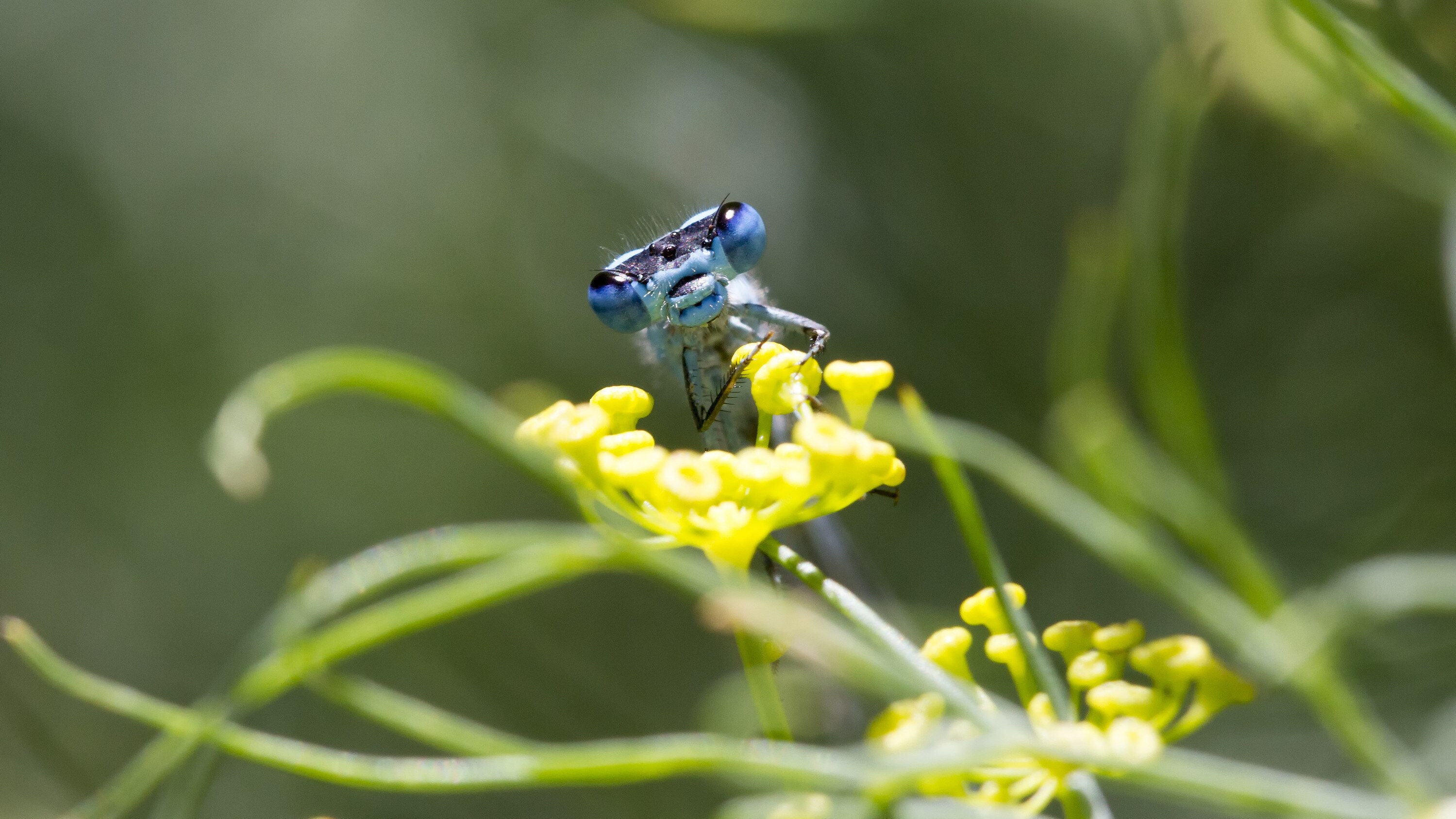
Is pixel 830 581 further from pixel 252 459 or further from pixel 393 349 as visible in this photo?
pixel 393 349

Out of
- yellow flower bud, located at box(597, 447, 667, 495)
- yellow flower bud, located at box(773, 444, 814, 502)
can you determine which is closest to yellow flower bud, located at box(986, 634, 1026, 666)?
yellow flower bud, located at box(773, 444, 814, 502)

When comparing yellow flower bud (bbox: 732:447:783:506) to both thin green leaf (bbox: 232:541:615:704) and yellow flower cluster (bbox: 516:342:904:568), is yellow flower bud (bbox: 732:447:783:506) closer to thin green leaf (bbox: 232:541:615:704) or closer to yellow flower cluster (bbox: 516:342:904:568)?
yellow flower cluster (bbox: 516:342:904:568)

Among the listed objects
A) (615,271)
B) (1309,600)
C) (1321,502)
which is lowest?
(1309,600)

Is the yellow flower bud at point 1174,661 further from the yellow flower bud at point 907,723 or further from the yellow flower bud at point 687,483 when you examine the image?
the yellow flower bud at point 687,483

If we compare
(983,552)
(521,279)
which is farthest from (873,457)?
(521,279)

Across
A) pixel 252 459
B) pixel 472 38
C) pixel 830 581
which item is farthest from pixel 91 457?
pixel 830 581
